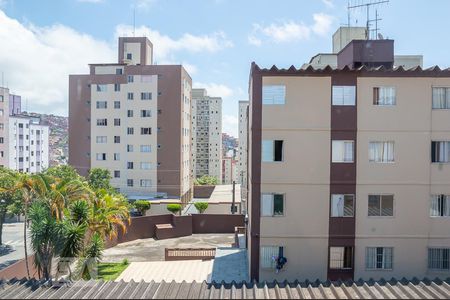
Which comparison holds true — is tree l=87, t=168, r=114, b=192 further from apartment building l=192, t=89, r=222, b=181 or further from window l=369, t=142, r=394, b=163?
apartment building l=192, t=89, r=222, b=181

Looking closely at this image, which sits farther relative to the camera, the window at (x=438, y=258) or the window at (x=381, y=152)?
the window at (x=438, y=258)

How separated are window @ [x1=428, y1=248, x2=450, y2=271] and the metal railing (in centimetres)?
1531

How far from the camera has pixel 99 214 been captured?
81.0 ft

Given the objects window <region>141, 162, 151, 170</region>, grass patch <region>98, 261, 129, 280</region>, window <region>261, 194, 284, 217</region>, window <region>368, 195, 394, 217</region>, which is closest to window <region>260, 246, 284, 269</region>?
window <region>261, 194, 284, 217</region>

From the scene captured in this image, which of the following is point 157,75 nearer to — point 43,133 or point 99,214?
point 99,214

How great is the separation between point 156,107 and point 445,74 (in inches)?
1919

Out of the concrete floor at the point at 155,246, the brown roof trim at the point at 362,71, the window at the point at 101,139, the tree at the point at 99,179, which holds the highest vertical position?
the brown roof trim at the point at 362,71

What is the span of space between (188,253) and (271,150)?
14243mm

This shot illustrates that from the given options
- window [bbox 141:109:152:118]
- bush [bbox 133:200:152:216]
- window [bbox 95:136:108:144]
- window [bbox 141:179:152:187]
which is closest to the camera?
bush [bbox 133:200:152:216]

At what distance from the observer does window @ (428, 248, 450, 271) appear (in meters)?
20.7

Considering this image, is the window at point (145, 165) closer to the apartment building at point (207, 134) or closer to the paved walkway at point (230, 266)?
the paved walkway at point (230, 266)

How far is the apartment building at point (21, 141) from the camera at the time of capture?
290 feet

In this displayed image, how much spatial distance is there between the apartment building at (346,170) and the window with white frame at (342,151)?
0.16ft

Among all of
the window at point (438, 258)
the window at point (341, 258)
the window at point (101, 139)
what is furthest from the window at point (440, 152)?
the window at point (101, 139)
